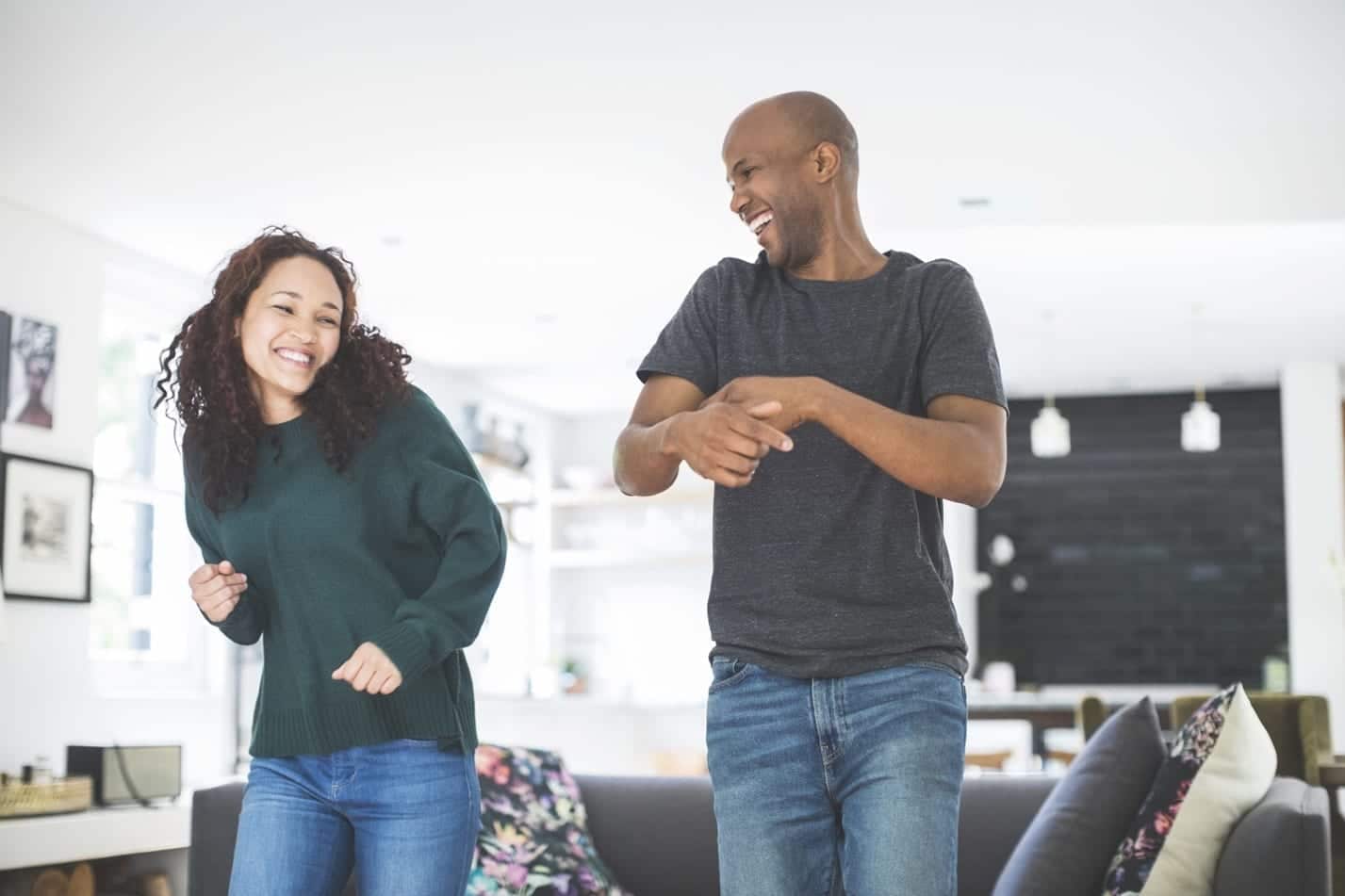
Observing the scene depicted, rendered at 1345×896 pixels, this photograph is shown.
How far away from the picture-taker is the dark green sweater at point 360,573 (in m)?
1.87

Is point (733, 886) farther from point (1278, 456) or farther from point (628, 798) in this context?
point (1278, 456)

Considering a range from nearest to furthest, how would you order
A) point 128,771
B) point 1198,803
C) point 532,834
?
point 1198,803
point 532,834
point 128,771

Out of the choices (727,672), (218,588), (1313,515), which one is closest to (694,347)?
(727,672)

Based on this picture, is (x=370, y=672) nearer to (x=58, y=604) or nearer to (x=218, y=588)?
(x=218, y=588)

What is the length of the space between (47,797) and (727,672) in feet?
13.0

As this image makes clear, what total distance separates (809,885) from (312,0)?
123 inches

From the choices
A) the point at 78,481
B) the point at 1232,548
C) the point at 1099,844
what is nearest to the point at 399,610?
the point at 1099,844

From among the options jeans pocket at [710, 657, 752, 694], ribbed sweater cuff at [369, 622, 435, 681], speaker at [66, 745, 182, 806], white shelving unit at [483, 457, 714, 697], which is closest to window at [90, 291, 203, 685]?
speaker at [66, 745, 182, 806]

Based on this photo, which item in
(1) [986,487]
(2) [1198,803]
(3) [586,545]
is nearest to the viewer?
(1) [986,487]

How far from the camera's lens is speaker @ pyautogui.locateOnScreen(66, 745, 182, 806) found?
5.08m

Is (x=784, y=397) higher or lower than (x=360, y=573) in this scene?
higher

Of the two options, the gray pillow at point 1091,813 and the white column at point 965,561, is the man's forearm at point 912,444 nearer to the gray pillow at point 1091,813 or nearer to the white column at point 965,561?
the gray pillow at point 1091,813

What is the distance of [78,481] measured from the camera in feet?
19.4

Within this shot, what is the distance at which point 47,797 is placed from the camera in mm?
4844
